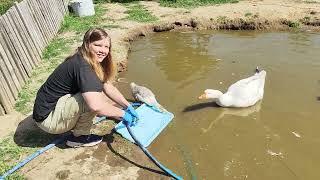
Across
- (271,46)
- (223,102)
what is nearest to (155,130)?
(223,102)

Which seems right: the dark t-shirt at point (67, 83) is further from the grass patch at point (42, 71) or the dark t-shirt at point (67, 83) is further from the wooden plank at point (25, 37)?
the wooden plank at point (25, 37)

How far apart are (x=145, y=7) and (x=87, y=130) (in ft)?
27.0

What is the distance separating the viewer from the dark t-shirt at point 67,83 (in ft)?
14.3

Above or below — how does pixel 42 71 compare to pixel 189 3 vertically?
above

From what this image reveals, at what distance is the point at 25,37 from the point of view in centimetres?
764

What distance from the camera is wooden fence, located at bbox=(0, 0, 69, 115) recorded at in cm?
612

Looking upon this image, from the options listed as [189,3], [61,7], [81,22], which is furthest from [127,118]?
[189,3]

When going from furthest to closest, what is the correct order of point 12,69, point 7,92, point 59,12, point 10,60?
point 59,12, point 10,60, point 12,69, point 7,92

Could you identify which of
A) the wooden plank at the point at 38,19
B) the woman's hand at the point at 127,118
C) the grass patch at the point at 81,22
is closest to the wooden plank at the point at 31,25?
the wooden plank at the point at 38,19

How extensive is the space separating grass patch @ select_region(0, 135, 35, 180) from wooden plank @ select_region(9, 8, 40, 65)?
2810mm

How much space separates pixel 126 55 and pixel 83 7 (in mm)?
3814

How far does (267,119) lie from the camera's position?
601 centimetres

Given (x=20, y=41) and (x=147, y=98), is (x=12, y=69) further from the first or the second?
(x=147, y=98)

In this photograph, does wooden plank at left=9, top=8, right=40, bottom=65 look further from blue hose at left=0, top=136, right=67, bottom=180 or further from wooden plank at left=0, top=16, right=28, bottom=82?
blue hose at left=0, top=136, right=67, bottom=180
